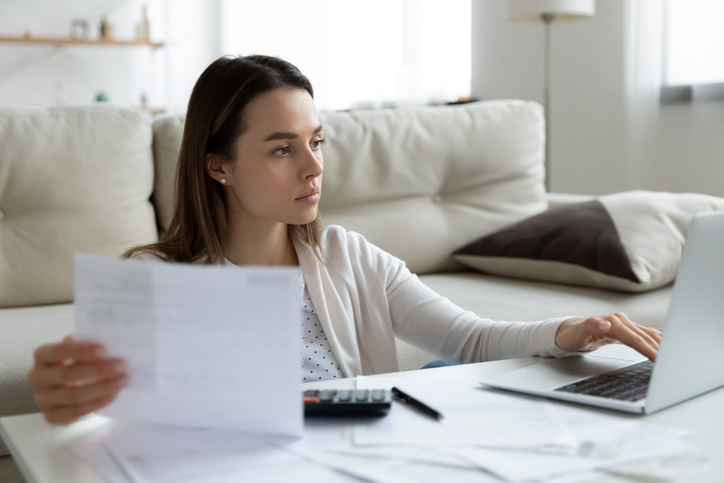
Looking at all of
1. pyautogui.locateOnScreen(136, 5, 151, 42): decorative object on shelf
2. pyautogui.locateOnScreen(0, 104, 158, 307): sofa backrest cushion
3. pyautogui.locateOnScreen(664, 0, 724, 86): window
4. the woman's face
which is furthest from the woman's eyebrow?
pyautogui.locateOnScreen(136, 5, 151, 42): decorative object on shelf

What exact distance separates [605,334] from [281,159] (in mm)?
551

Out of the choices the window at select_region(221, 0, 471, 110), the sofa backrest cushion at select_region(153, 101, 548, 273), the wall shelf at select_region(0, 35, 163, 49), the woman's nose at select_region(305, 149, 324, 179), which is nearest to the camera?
the woman's nose at select_region(305, 149, 324, 179)

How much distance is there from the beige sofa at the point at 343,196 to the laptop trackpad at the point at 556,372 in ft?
2.40

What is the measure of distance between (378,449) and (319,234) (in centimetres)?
69

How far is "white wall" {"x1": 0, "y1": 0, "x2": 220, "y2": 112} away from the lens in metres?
5.05

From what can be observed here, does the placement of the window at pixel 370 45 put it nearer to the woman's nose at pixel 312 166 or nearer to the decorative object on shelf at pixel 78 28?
the decorative object on shelf at pixel 78 28

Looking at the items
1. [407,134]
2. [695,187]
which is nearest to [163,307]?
[407,134]

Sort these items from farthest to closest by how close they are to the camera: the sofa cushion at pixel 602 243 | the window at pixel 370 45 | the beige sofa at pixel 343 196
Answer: the window at pixel 370 45 < the sofa cushion at pixel 602 243 < the beige sofa at pixel 343 196

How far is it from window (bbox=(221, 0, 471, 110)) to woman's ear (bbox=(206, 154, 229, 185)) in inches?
113

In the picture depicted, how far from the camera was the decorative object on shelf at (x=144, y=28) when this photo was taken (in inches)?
206

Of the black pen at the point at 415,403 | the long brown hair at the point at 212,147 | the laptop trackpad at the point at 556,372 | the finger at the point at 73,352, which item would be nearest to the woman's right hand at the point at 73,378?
the finger at the point at 73,352

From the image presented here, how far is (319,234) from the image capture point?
1275mm

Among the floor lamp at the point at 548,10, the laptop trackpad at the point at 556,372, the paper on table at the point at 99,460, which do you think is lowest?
the laptop trackpad at the point at 556,372

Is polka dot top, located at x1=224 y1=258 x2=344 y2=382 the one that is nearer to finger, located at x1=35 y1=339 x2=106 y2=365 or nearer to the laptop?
the laptop
